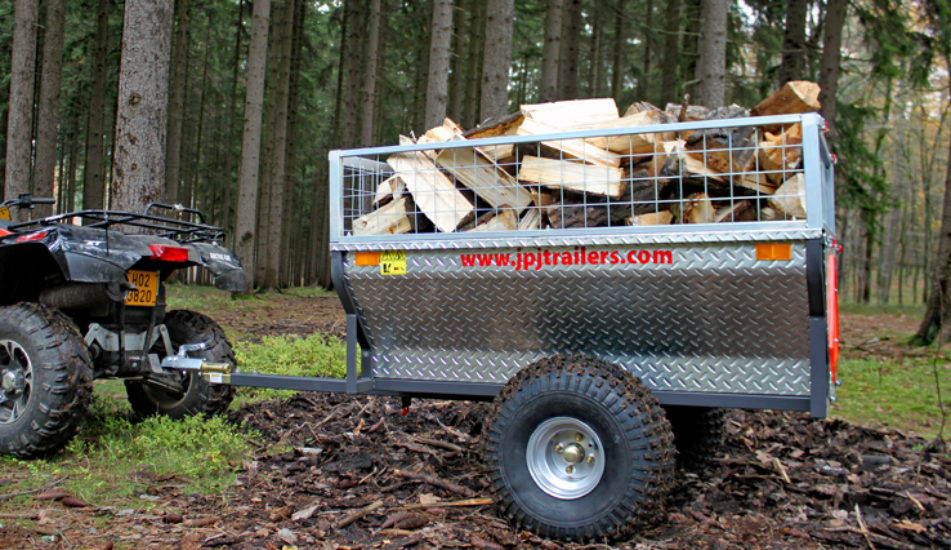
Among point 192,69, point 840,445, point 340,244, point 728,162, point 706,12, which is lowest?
point 840,445

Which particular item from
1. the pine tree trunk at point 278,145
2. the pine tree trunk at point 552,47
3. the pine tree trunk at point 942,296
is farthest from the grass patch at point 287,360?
the pine tree trunk at point 278,145

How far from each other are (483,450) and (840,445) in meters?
3.58

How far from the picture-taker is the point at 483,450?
12.7ft

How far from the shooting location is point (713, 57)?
369 inches

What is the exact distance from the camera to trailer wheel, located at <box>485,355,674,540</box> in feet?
11.7

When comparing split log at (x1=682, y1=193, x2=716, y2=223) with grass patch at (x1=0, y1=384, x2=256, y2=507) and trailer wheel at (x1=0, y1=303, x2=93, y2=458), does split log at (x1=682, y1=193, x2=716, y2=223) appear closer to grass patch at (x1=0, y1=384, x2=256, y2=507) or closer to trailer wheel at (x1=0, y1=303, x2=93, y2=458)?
grass patch at (x1=0, y1=384, x2=256, y2=507)

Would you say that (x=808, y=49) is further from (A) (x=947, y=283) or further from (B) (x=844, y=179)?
(A) (x=947, y=283)

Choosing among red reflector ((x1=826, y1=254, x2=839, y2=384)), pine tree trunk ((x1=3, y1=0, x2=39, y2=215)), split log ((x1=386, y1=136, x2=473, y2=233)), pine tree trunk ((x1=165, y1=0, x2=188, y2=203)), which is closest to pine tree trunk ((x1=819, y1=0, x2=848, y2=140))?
red reflector ((x1=826, y1=254, x2=839, y2=384))

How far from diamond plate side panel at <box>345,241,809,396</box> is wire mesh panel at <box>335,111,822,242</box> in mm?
252

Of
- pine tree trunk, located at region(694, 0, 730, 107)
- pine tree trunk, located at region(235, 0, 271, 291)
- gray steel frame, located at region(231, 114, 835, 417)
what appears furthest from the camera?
pine tree trunk, located at region(235, 0, 271, 291)

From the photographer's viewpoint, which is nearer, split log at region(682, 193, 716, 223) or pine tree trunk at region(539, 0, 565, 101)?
split log at region(682, 193, 716, 223)

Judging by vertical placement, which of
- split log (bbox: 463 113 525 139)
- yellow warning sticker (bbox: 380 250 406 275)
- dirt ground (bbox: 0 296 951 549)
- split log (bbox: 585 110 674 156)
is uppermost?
split log (bbox: 463 113 525 139)

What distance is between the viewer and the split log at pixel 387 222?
4.34 metres

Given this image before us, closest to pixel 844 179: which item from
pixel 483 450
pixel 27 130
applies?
pixel 483 450
